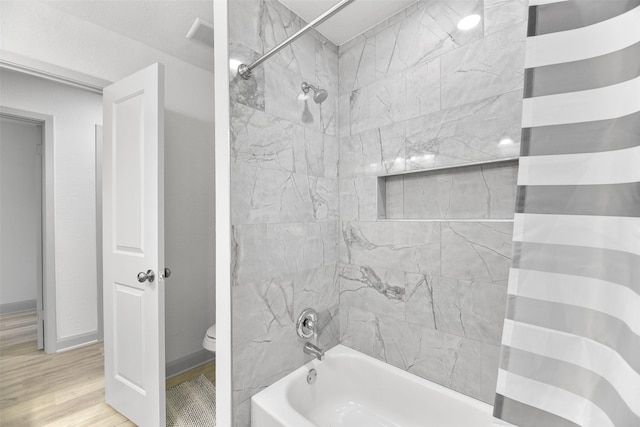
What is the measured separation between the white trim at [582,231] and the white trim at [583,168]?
4 centimetres

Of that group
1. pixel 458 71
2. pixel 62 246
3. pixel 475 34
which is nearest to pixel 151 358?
pixel 62 246

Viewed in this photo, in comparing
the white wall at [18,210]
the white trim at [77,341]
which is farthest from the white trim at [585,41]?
the white wall at [18,210]

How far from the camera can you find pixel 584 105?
32cm

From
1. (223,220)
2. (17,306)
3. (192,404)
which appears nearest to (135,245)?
(223,220)

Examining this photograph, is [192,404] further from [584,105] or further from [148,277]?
[584,105]

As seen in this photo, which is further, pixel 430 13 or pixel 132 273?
pixel 132 273

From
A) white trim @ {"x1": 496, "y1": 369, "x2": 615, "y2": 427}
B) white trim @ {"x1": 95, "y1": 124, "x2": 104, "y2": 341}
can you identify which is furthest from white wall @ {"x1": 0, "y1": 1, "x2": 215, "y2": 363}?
white trim @ {"x1": 496, "y1": 369, "x2": 615, "y2": 427}

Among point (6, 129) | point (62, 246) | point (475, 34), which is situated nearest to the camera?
point (475, 34)

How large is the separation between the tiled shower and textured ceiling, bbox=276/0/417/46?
0.04 meters

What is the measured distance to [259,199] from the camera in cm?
133

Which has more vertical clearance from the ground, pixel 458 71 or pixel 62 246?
pixel 458 71

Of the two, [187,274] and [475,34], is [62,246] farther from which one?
[475,34]

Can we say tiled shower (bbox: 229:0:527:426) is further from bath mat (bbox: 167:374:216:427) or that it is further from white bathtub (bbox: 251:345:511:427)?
bath mat (bbox: 167:374:216:427)

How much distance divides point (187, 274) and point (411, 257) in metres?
1.76
